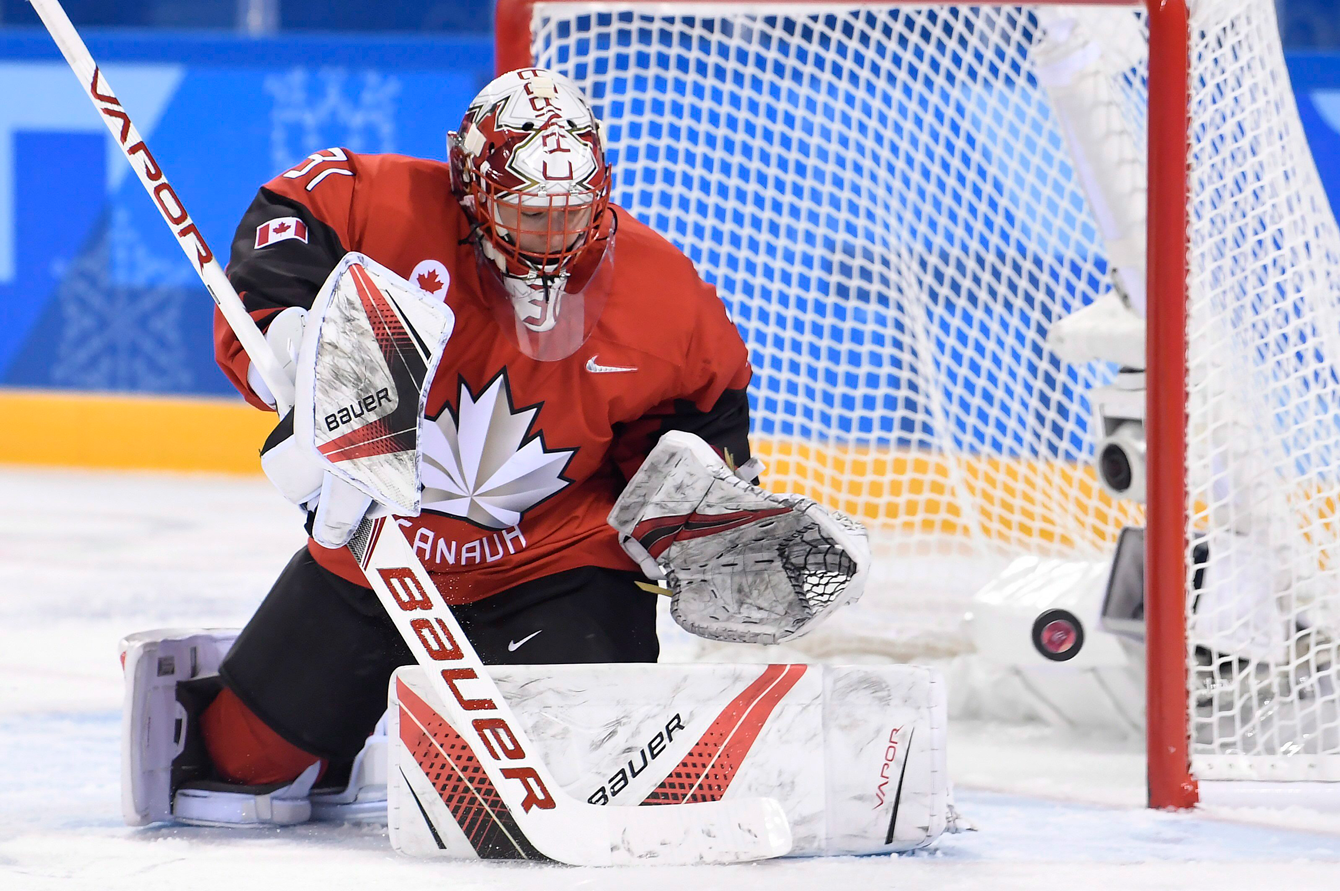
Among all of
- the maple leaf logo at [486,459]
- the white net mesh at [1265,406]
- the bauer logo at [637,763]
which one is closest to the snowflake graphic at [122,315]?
the maple leaf logo at [486,459]

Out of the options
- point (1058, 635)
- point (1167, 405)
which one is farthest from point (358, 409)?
point (1058, 635)

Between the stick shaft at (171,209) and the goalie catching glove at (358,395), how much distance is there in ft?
0.11

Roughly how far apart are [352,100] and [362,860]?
4.41m

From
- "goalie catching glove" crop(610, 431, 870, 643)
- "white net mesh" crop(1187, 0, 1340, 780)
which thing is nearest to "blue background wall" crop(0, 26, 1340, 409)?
"white net mesh" crop(1187, 0, 1340, 780)

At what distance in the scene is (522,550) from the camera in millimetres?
1927

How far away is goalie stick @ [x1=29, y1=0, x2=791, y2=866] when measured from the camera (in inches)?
63.6

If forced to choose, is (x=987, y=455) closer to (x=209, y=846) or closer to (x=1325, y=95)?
(x=209, y=846)

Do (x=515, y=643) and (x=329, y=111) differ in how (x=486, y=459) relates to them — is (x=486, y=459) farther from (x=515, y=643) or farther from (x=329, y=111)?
(x=329, y=111)

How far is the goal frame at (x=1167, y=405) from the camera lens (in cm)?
193

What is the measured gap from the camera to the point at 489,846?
64.2 inches

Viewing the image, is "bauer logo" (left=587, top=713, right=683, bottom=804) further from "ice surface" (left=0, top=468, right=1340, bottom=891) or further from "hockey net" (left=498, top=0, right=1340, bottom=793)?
"hockey net" (left=498, top=0, right=1340, bottom=793)

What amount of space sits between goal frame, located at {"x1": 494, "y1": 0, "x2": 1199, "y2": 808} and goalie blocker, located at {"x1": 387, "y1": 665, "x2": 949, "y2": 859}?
0.44m

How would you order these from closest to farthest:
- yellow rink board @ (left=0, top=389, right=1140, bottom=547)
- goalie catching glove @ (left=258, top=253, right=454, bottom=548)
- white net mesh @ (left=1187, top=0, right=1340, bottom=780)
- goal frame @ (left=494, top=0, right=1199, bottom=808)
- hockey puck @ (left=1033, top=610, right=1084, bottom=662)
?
goalie catching glove @ (left=258, top=253, right=454, bottom=548), goal frame @ (left=494, top=0, right=1199, bottom=808), white net mesh @ (left=1187, top=0, right=1340, bottom=780), hockey puck @ (left=1033, top=610, right=1084, bottom=662), yellow rink board @ (left=0, top=389, right=1140, bottom=547)

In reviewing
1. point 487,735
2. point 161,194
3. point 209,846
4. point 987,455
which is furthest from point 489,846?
point 987,455
